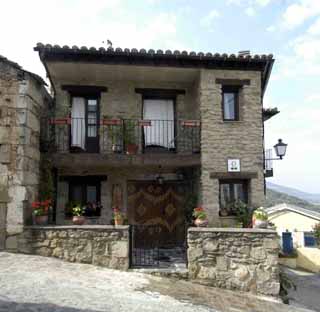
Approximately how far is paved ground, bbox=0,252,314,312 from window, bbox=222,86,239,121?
5.57 metres

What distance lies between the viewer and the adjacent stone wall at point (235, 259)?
291 inches

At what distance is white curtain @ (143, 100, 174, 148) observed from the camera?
420 inches

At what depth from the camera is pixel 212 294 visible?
6645mm

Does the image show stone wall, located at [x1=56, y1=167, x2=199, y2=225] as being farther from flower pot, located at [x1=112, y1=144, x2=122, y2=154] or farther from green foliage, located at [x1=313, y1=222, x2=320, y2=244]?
green foliage, located at [x1=313, y1=222, x2=320, y2=244]

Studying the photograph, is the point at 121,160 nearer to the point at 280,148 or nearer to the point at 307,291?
the point at 280,148

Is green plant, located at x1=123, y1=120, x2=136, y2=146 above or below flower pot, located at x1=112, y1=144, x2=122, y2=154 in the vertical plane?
above

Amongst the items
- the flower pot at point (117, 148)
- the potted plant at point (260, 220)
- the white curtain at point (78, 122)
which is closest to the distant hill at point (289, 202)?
the potted plant at point (260, 220)

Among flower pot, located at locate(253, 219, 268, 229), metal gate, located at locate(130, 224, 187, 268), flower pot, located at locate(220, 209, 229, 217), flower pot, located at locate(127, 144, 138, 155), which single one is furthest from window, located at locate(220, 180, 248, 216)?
flower pot, located at locate(127, 144, 138, 155)

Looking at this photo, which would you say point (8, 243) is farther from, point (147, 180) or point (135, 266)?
point (147, 180)

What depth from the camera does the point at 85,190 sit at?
10.6 meters

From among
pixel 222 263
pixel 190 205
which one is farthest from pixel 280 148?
pixel 222 263

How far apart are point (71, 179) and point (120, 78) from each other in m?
3.88

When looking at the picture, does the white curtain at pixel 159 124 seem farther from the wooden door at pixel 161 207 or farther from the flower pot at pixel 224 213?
the flower pot at pixel 224 213

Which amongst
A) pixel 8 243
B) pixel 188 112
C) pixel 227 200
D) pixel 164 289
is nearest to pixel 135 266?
pixel 164 289
